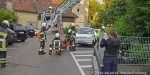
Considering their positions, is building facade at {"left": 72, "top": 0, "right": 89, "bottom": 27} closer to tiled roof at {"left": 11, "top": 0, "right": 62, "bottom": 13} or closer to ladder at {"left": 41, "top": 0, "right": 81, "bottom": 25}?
tiled roof at {"left": 11, "top": 0, "right": 62, "bottom": 13}

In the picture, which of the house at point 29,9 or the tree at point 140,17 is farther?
the house at point 29,9

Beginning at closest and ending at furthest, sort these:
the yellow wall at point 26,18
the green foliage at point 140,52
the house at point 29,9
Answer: the green foliage at point 140,52
the house at point 29,9
the yellow wall at point 26,18

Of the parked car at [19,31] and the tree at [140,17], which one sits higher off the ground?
the tree at [140,17]

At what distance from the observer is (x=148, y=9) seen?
28.7 ft

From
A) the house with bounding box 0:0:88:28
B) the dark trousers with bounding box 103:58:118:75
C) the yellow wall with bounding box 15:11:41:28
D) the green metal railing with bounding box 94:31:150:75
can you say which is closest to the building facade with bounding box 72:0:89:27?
the house with bounding box 0:0:88:28

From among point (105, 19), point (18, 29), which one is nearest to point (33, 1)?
point (105, 19)

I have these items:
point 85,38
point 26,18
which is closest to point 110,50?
point 85,38

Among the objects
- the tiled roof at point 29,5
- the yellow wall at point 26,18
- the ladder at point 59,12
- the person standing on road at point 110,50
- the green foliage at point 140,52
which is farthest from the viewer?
the yellow wall at point 26,18

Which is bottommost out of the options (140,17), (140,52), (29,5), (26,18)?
(140,52)

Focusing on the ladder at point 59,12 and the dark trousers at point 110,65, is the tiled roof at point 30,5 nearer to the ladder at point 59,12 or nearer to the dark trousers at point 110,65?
the ladder at point 59,12

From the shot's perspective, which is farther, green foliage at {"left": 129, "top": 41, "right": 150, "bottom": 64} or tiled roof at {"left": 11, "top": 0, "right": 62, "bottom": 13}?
tiled roof at {"left": 11, "top": 0, "right": 62, "bottom": 13}

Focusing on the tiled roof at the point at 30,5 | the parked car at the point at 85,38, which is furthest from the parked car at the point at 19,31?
the tiled roof at the point at 30,5

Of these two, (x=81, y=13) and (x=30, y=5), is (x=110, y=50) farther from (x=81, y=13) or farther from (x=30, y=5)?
(x=81, y=13)

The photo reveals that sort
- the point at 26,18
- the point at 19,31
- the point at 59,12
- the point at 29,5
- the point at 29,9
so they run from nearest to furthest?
the point at 19,31 < the point at 59,12 < the point at 29,9 < the point at 26,18 < the point at 29,5
